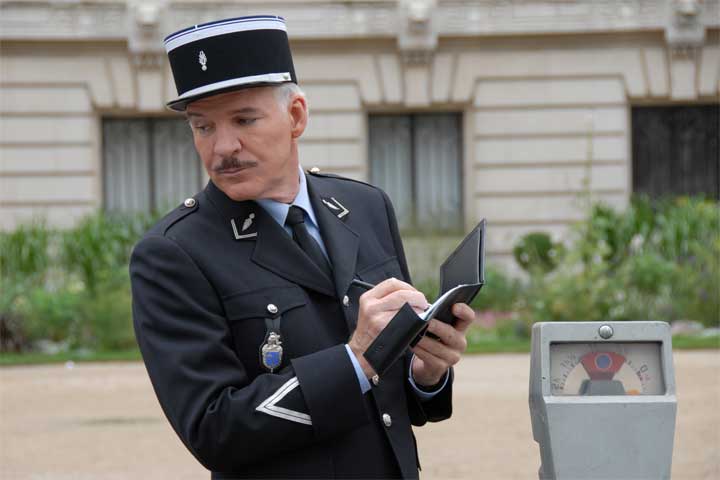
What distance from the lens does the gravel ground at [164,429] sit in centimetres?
786

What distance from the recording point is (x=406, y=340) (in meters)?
2.91

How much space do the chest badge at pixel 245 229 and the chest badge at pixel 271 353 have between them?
0.95 feet

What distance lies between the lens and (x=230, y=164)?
312 centimetres

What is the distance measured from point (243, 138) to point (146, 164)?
65.7 ft

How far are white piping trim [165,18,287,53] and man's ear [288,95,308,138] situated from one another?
0.72 feet

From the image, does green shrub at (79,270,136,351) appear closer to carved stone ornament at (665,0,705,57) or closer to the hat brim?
carved stone ornament at (665,0,705,57)

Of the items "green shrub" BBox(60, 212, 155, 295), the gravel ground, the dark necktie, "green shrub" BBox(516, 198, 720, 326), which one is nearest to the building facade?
"green shrub" BBox(60, 212, 155, 295)

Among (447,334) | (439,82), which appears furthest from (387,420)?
(439,82)

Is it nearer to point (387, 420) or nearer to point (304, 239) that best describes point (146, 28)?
point (304, 239)

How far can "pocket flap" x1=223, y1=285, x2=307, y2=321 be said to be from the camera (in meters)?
3.12

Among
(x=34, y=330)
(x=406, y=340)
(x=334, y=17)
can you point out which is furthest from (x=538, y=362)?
(x=334, y=17)

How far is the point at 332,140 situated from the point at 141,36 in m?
3.80

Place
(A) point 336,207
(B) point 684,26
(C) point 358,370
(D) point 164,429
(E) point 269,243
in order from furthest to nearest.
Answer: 1. (B) point 684,26
2. (D) point 164,429
3. (A) point 336,207
4. (E) point 269,243
5. (C) point 358,370

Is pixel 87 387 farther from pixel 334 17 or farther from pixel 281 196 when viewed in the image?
pixel 334 17
